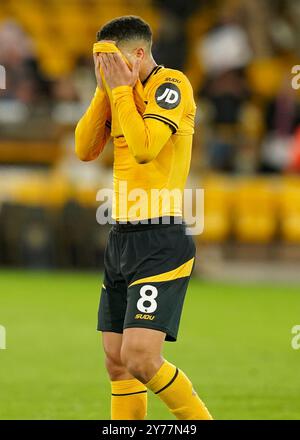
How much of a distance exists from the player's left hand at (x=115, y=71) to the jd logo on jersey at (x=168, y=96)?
0.15m

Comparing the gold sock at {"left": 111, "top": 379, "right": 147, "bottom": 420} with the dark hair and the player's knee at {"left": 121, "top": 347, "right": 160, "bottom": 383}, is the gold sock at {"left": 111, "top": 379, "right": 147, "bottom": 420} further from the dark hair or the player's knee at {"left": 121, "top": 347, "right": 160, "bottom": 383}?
the dark hair

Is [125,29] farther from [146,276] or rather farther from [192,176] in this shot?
[192,176]

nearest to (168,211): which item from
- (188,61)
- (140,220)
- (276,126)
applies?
(140,220)

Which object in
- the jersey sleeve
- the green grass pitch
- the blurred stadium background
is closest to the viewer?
the jersey sleeve

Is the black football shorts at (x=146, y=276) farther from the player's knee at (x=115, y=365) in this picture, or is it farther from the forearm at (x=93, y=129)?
the forearm at (x=93, y=129)

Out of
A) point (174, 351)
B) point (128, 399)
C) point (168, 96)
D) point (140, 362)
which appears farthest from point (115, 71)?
point (174, 351)

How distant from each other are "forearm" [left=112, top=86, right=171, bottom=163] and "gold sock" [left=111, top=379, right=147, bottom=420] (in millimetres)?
1238

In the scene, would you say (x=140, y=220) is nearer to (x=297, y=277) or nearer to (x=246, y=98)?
(x=297, y=277)

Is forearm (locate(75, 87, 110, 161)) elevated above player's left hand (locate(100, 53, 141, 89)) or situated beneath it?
situated beneath

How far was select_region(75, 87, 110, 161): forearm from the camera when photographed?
6449mm

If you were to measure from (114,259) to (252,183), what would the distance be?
37.1 ft

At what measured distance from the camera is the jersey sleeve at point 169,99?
20.1ft

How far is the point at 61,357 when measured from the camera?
1038 cm

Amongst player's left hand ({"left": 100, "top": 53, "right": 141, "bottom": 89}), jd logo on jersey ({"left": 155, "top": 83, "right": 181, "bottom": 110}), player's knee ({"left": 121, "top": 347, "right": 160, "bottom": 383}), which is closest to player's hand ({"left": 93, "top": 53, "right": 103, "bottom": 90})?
player's left hand ({"left": 100, "top": 53, "right": 141, "bottom": 89})
